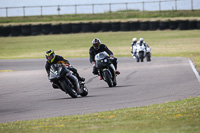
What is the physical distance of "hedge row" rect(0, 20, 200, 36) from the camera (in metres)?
47.9

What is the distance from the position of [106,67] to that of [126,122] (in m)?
7.48

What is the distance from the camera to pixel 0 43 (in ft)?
165

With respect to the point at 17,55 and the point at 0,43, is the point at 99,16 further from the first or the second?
the point at 17,55

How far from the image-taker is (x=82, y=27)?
49.2 m

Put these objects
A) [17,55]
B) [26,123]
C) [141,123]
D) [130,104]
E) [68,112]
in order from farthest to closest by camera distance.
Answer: [17,55] → [130,104] → [68,112] → [26,123] → [141,123]

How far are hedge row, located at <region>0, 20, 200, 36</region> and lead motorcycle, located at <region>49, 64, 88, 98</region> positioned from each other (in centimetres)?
3475

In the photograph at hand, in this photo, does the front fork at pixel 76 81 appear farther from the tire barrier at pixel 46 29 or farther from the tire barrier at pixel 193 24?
the tire barrier at pixel 46 29

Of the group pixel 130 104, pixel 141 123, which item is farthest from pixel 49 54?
pixel 141 123

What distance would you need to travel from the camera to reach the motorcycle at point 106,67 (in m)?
15.4

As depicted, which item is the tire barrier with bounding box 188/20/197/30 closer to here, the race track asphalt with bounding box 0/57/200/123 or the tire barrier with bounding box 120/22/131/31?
the tire barrier with bounding box 120/22/131/31

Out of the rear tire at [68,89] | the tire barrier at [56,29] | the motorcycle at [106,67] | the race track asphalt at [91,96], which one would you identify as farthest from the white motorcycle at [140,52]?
the tire barrier at [56,29]

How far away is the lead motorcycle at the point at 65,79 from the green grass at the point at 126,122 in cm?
299

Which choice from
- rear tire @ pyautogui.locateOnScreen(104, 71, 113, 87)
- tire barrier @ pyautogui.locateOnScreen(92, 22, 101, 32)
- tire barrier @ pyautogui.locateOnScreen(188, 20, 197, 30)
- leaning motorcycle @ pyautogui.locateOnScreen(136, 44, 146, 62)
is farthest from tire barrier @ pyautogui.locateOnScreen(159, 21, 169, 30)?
rear tire @ pyautogui.locateOnScreen(104, 71, 113, 87)

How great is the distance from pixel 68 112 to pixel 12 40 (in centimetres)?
4192
